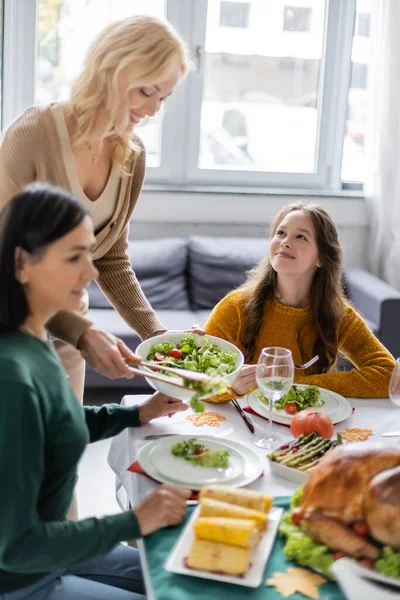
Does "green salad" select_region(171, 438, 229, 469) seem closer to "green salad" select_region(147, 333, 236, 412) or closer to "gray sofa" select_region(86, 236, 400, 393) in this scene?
"green salad" select_region(147, 333, 236, 412)

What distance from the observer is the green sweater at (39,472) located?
1.30 m

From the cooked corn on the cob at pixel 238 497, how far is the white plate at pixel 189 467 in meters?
0.14

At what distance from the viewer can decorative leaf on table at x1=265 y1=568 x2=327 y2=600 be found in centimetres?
130

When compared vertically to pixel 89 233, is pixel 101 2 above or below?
above

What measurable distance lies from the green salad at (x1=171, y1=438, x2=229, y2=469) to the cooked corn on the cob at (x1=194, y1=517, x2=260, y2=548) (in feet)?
1.06

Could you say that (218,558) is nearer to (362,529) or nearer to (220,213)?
(362,529)

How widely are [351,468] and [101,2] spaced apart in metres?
3.77

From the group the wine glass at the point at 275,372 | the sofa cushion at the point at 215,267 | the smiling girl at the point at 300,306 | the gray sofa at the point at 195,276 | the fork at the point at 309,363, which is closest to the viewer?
the wine glass at the point at 275,372

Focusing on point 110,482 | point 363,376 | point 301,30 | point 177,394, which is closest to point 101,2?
point 301,30

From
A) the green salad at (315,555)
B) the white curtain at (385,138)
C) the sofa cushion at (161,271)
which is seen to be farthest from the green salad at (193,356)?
the white curtain at (385,138)

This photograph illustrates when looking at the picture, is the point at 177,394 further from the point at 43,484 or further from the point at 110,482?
the point at 110,482

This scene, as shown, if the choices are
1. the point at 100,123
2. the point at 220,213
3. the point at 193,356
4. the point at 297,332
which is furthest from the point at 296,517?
the point at 220,213

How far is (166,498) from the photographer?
147cm

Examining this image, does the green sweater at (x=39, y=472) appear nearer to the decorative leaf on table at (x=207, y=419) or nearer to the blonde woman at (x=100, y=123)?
the blonde woman at (x=100, y=123)
